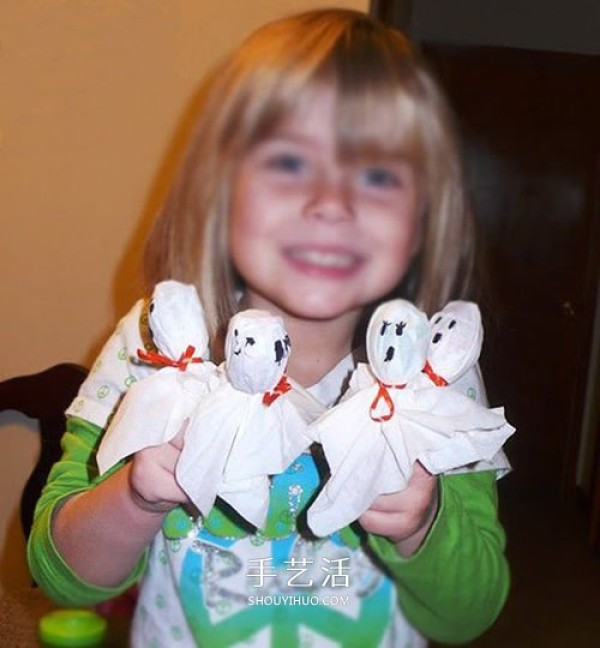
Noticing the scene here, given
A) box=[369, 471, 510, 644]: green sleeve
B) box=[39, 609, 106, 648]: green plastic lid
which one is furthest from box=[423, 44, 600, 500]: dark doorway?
box=[39, 609, 106, 648]: green plastic lid

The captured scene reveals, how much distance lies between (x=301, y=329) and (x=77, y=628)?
6.9 inches

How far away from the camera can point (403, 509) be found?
12.7 inches

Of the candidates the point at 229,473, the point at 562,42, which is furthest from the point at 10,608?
the point at 562,42

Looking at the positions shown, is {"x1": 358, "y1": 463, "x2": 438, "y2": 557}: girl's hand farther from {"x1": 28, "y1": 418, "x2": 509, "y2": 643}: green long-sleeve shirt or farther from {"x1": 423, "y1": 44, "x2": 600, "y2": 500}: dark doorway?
{"x1": 423, "y1": 44, "x2": 600, "y2": 500}: dark doorway

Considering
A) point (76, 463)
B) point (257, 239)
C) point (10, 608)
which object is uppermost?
point (257, 239)

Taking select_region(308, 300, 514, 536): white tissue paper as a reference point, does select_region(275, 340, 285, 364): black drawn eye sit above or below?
above

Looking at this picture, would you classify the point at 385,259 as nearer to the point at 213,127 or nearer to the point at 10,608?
the point at 213,127

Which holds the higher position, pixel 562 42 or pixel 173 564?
pixel 562 42

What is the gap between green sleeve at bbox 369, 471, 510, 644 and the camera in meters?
0.35

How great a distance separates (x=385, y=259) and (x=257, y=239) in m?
0.04

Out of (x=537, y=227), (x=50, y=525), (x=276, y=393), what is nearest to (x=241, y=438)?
(x=276, y=393)

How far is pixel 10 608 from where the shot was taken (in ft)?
1.60

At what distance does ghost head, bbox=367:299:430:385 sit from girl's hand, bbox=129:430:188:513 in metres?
0.07

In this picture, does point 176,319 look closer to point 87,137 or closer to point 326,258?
point 326,258
